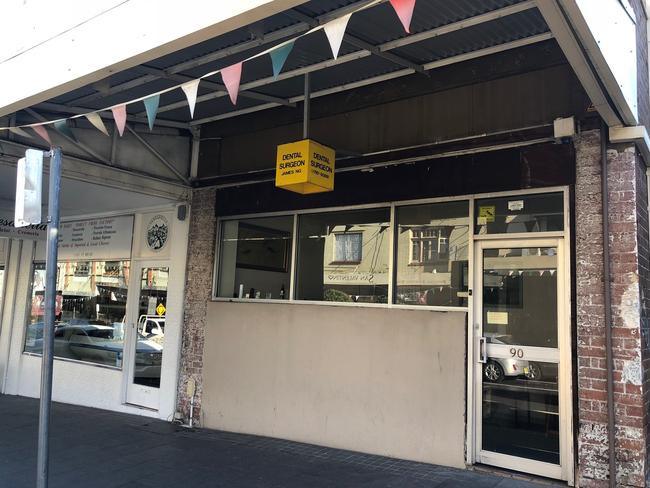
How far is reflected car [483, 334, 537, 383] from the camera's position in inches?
217

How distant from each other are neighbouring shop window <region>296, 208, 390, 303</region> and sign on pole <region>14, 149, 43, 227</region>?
12.2 ft

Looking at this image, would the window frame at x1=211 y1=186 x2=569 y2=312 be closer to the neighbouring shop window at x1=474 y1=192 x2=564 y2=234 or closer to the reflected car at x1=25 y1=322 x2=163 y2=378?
the neighbouring shop window at x1=474 y1=192 x2=564 y2=234

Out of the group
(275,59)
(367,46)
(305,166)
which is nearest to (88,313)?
(305,166)

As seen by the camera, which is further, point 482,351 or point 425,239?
point 425,239

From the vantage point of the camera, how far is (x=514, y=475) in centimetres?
534

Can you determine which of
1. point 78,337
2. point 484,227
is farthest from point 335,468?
point 78,337

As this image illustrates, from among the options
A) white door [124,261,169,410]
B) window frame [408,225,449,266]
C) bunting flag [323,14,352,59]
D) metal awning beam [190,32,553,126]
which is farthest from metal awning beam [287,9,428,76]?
white door [124,261,169,410]

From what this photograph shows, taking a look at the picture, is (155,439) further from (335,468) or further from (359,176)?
(359,176)

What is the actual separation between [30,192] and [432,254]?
3.95 meters

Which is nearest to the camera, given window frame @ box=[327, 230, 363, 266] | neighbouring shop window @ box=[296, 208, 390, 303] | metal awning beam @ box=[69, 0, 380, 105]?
metal awning beam @ box=[69, 0, 380, 105]

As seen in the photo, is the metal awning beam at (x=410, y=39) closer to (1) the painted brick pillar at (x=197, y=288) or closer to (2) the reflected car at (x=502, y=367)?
(1) the painted brick pillar at (x=197, y=288)

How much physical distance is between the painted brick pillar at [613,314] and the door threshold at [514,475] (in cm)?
30

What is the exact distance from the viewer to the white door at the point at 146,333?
8367mm

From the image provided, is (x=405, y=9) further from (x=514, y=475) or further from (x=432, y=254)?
(x=514, y=475)
